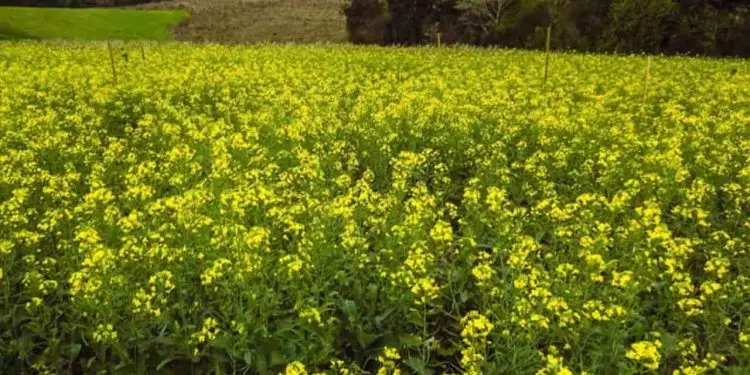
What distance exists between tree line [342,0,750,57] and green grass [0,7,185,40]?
1801 centimetres

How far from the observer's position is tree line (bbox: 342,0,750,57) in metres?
29.7

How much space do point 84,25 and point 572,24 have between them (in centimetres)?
3629

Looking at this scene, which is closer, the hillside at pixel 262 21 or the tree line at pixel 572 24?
the tree line at pixel 572 24

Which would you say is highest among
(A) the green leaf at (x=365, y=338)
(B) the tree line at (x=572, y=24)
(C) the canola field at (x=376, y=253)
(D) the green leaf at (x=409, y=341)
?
(B) the tree line at (x=572, y=24)

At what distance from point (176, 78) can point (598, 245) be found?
13.0 metres

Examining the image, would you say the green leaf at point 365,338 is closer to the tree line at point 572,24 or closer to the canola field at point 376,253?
the canola field at point 376,253

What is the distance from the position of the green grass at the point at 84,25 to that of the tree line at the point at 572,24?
1801 cm

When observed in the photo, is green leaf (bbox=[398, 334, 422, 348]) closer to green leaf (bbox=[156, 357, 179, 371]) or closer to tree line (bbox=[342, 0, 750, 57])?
green leaf (bbox=[156, 357, 179, 371])

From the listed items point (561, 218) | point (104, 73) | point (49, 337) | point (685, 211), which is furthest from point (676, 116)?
point (104, 73)

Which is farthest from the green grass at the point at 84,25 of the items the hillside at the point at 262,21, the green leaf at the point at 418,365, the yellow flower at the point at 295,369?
the yellow flower at the point at 295,369

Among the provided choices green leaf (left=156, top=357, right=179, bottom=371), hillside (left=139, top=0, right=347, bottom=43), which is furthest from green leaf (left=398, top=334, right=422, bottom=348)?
hillside (left=139, top=0, right=347, bottom=43)

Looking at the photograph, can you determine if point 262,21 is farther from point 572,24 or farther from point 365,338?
point 365,338

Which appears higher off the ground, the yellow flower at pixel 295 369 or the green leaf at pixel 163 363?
the yellow flower at pixel 295 369

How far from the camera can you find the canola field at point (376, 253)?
5.00 metres
